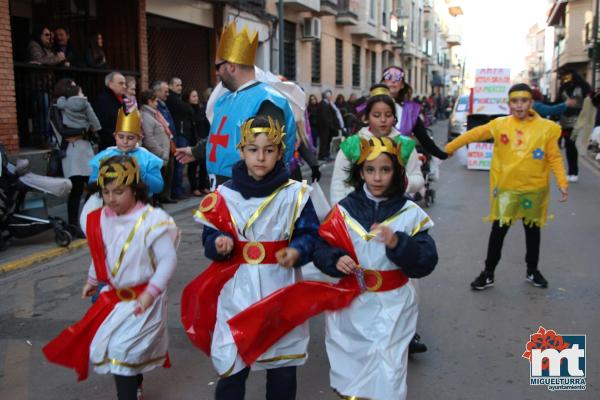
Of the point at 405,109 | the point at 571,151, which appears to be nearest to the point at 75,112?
the point at 405,109

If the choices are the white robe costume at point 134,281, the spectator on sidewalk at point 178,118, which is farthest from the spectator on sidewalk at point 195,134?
the white robe costume at point 134,281

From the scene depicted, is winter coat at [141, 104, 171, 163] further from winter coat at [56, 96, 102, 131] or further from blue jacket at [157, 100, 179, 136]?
winter coat at [56, 96, 102, 131]

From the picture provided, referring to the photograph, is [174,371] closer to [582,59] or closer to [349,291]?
[349,291]

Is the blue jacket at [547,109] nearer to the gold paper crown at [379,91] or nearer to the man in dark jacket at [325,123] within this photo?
the gold paper crown at [379,91]

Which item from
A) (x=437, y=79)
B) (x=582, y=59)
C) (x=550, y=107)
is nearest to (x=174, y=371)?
(x=550, y=107)

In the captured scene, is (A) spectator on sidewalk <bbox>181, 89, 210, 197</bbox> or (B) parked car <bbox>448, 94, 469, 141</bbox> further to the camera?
(B) parked car <bbox>448, 94, 469, 141</bbox>

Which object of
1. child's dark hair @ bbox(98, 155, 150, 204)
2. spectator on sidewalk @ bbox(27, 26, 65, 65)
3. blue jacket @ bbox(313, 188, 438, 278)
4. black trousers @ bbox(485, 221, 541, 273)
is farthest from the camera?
spectator on sidewalk @ bbox(27, 26, 65, 65)

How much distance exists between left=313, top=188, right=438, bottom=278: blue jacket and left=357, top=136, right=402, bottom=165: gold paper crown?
19 cm

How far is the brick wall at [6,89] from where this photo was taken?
909 centimetres

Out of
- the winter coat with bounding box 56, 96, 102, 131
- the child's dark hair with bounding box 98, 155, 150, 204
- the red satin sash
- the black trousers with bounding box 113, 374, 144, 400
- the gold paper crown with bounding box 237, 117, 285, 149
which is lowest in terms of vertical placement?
the black trousers with bounding box 113, 374, 144, 400

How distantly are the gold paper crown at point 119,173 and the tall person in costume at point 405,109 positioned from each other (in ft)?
7.52

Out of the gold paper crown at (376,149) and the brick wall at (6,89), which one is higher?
the brick wall at (6,89)

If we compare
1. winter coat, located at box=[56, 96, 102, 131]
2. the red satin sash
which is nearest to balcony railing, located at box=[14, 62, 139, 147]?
winter coat, located at box=[56, 96, 102, 131]

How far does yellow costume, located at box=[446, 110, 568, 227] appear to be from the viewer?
5.27 metres
